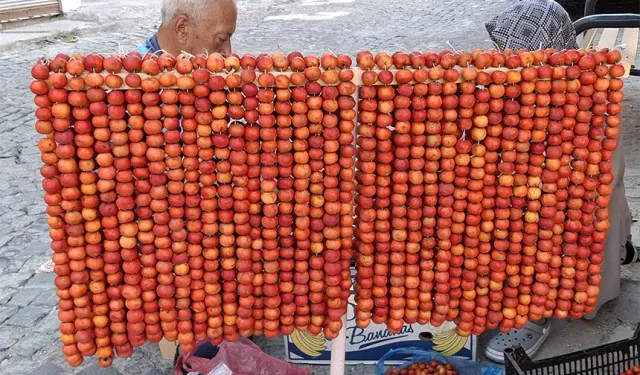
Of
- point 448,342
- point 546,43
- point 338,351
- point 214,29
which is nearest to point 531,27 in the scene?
point 546,43

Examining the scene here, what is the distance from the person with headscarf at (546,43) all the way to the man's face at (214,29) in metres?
1.24

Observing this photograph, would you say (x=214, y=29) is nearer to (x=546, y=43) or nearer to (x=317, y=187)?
(x=317, y=187)

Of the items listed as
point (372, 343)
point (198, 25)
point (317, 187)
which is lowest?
point (372, 343)

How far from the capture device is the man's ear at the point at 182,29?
2893 mm

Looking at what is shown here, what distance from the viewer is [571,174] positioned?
2.08 m

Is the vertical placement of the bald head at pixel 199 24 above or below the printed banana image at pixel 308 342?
above

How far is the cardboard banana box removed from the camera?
3.23 meters

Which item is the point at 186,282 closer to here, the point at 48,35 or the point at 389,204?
the point at 389,204

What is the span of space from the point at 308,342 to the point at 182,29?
66.0 inches

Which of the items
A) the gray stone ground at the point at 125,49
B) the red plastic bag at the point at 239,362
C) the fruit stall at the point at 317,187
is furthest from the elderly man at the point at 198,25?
the red plastic bag at the point at 239,362

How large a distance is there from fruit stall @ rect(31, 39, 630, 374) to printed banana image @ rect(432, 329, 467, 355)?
1.01 metres

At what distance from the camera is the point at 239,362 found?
2.99 m

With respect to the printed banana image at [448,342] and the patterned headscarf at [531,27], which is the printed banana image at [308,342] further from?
the patterned headscarf at [531,27]

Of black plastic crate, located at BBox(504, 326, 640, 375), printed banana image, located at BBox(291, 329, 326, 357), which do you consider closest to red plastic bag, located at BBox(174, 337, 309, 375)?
printed banana image, located at BBox(291, 329, 326, 357)
